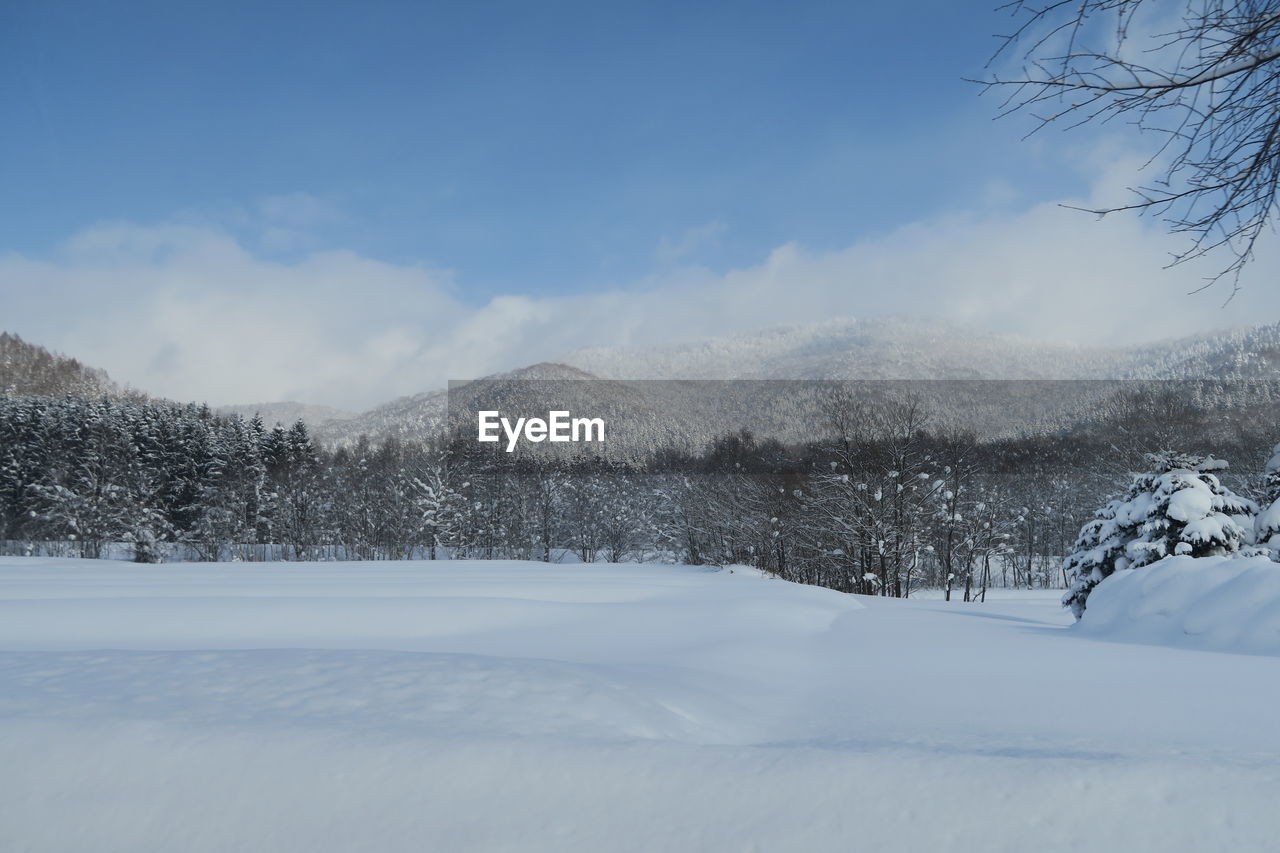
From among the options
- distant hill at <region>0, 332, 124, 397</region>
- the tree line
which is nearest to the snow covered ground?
the tree line

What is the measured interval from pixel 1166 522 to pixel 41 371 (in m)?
118

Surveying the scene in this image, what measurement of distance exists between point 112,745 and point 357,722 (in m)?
0.63

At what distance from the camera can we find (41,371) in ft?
304

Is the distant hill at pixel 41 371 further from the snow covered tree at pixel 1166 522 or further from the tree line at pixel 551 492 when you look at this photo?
the snow covered tree at pixel 1166 522

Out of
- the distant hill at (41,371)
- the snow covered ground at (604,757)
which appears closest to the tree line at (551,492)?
the snow covered ground at (604,757)

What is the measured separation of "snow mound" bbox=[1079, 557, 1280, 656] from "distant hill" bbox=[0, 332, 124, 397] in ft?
337

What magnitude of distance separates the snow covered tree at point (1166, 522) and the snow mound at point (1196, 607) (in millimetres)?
5012

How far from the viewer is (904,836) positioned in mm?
1652

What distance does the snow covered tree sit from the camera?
37.6ft

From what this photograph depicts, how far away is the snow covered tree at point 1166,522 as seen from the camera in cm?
1146

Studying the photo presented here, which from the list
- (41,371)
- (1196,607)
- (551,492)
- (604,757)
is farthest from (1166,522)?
(41,371)

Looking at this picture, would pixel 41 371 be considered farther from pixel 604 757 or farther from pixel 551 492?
pixel 604 757

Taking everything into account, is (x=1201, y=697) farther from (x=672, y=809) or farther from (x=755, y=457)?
(x=755, y=457)

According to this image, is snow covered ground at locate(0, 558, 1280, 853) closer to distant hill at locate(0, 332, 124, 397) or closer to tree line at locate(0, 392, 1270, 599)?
tree line at locate(0, 392, 1270, 599)
